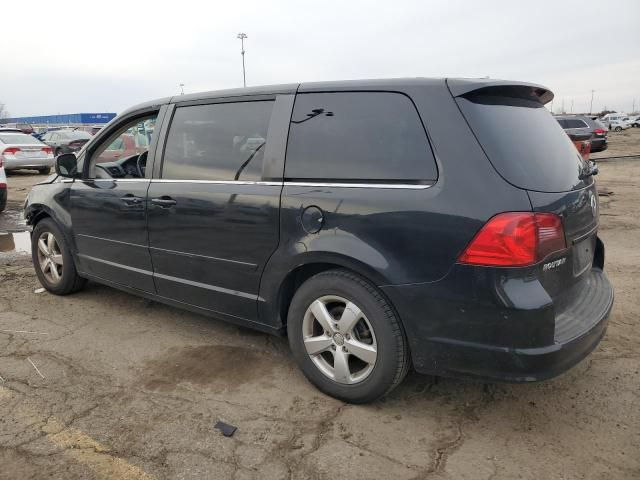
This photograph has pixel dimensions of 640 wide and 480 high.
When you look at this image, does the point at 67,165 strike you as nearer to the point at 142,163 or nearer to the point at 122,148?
the point at 122,148

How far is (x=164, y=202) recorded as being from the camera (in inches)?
138

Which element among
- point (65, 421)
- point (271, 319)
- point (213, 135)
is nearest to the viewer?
point (65, 421)

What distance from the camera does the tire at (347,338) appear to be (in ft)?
8.50

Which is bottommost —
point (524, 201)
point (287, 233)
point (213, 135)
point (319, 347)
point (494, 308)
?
point (319, 347)

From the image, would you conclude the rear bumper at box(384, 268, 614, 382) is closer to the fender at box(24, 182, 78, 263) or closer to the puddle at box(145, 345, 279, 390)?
the puddle at box(145, 345, 279, 390)

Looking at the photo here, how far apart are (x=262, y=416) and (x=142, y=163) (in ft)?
7.43

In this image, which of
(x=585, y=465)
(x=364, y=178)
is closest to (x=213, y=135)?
(x=364, y=178)

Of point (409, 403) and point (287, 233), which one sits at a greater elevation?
point (287, 233)

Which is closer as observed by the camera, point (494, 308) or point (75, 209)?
point (494, 308)

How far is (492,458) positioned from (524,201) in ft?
4.05

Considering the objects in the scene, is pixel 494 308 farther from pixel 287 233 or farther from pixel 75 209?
pixel 75 209

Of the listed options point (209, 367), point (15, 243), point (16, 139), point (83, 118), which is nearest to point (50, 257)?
point (209, 367)

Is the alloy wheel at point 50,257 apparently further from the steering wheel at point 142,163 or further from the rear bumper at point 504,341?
the rear bumper at point 504,341

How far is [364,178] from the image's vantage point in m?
2.65
